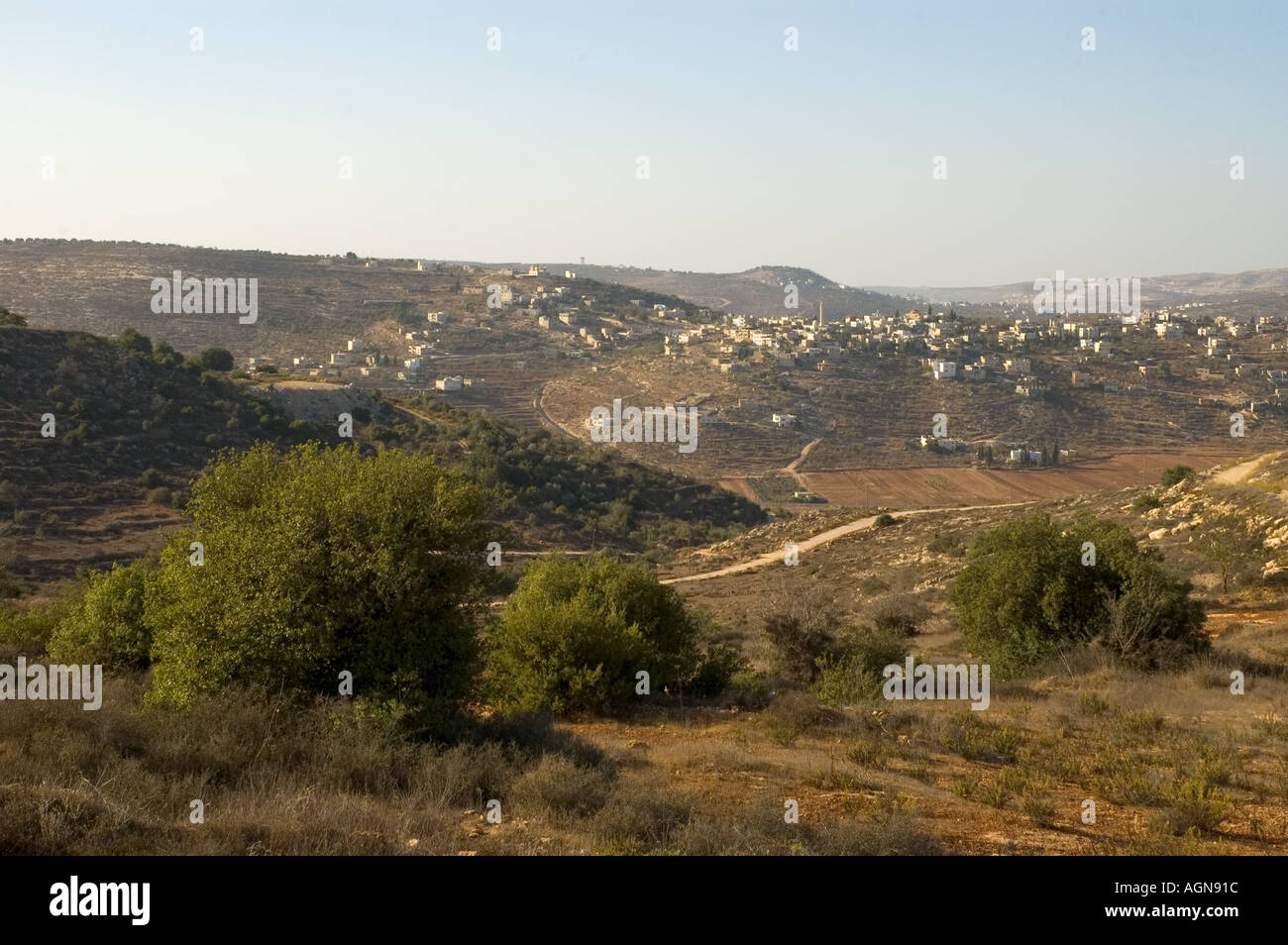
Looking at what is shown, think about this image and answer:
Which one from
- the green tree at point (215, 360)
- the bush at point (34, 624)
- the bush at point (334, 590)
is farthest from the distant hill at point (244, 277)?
the bush at point (334, 590)

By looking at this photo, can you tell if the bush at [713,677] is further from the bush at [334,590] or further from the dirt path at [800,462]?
the dirt path at [800,462]

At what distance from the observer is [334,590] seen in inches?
340

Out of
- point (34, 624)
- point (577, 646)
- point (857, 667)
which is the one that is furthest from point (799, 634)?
point (34, 624)

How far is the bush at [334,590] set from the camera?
844cm

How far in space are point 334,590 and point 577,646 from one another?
415 centimetres

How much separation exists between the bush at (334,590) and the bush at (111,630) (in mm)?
3300

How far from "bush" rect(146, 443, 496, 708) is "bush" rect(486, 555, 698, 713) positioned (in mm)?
2699

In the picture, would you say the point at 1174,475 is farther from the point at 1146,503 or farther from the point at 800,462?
the point at 800,462

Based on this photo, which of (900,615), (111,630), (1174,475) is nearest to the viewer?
(111,630)

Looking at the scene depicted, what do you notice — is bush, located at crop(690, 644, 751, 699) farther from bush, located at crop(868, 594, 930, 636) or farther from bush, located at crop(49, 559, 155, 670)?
bush, located at crop(49, 559, 155, 670)

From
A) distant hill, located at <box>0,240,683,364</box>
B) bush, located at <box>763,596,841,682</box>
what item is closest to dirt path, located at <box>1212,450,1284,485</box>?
bush, located at <box>763,596,841,682</box>

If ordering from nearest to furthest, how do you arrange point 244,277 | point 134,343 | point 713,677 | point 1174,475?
point 713,677
point 1174,475
point 134,343
point 244,277
